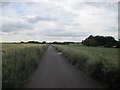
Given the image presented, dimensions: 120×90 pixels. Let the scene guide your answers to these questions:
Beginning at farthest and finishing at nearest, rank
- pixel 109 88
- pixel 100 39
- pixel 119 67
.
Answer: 1. pixel 100 39
2. pixel 119 67
3. pixel 109 88

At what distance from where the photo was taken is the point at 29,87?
509 cm

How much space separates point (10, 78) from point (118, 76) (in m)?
4.66

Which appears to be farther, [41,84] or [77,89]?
[41,84]

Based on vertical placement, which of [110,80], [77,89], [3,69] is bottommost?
[77,89]

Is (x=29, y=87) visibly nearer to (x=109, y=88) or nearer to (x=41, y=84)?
(x=41, y=84)

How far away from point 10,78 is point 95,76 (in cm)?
439

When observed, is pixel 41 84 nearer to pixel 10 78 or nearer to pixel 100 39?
pixel 10 78

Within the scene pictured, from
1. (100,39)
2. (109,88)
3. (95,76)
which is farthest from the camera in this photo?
(100,39)

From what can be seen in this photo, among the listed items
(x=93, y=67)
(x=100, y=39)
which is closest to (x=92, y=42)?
(x=100, y=39)

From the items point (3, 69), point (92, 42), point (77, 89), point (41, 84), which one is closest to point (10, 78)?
point (3, 69)

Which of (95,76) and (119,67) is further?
(95,76)

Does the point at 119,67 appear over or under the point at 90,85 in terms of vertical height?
over

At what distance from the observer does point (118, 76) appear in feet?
16.1

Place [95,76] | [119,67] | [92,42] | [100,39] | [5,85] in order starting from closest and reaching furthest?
[5,85] < [119,67] < [95,76] < [92,42] < [100,39]
